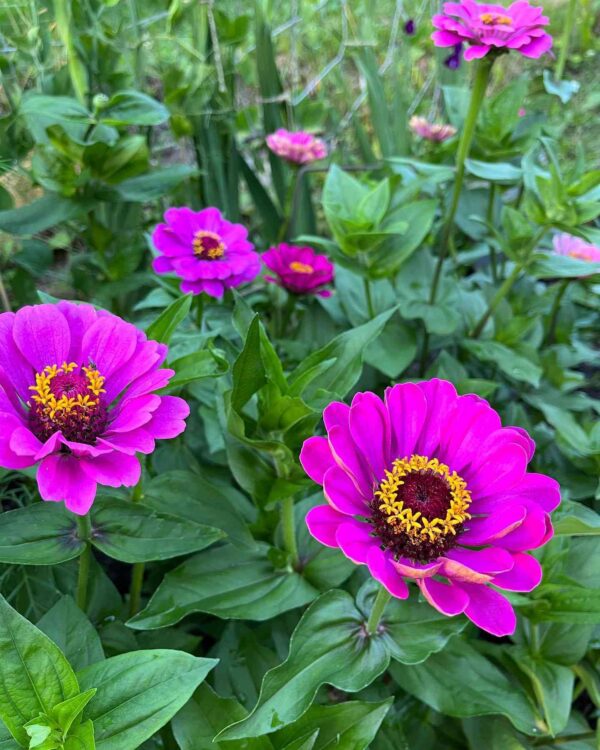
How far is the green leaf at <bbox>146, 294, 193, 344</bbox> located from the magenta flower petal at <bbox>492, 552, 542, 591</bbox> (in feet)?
1.30

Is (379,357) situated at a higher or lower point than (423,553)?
lower

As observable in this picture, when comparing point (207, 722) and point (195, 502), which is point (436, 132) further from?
point (207, 722)

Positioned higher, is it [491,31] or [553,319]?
[491,31]

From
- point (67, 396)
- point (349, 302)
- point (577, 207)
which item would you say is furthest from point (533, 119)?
point (67, 396)

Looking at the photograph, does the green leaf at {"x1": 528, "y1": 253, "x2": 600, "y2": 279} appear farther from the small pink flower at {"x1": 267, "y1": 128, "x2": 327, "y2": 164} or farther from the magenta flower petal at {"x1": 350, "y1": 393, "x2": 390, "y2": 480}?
the magenta flower petal at {"x1": 350, "y1": 393, "x2": 390, "y2": 480}

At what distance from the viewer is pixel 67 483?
0.53 m

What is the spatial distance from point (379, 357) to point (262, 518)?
41 centimetres

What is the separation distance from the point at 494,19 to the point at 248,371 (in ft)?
2.34

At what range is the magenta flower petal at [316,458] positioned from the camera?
0.56m

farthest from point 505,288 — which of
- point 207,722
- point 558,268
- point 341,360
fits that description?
point 207,722

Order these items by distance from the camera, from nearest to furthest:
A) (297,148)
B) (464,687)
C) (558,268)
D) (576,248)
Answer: (464,687) → (558,268) → (297,148) → (576,248)

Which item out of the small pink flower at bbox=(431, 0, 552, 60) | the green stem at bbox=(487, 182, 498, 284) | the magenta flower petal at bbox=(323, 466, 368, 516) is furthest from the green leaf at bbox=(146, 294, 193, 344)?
the green stem at bbox=(487, 182, 498, 284)

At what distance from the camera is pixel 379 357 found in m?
1.12

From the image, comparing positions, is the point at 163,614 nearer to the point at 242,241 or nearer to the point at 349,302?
the point at 242,241
